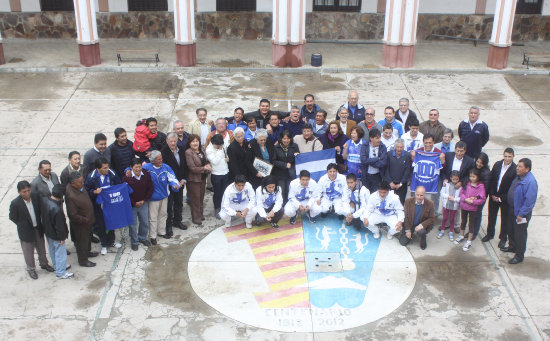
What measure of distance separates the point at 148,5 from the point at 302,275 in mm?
15307

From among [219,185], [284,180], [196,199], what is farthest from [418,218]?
[196,199]

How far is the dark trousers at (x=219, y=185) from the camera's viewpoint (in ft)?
34.4

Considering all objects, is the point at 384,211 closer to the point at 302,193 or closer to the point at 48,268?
the point at 302,193

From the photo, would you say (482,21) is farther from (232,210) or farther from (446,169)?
(232,210)

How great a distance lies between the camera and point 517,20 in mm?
21750

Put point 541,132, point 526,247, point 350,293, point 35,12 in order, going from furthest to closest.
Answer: point 35,12, point 541,132, point 526,247, point 350,293

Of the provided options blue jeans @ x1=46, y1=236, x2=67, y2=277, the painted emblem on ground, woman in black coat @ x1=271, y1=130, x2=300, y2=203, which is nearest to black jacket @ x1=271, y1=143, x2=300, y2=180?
woman in black coat @ x1=271, y1=130, x2=300, y2=203

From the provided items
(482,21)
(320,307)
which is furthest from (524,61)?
(320,307)

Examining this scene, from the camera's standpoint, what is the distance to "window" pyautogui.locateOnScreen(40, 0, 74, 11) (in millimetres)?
21266

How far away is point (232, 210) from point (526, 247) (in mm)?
4792

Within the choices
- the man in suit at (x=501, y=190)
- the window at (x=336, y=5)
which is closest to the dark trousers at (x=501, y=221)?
the man in suit at (x=501, y=190)

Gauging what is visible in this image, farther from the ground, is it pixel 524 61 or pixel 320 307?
pixel 524 61

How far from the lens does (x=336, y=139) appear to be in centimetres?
1083

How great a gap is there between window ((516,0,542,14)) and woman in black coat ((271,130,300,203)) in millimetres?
14848
